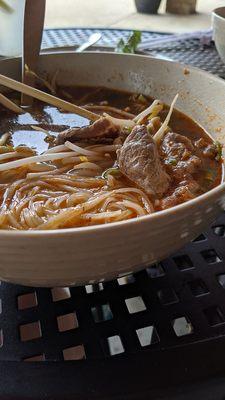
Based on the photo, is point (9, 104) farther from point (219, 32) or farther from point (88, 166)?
point (219, 32)

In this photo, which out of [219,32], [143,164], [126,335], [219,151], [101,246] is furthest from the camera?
[219,32]

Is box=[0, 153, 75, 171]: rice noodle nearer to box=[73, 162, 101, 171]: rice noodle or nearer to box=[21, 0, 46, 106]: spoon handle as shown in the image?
box=[73, 162, 101, 171]: rice noodle

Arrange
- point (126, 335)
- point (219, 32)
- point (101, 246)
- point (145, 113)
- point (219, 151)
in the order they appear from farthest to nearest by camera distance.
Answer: point (219, 32)
point (145, 113)
point (219, 151)
point (126, 335)
point (101, 246)

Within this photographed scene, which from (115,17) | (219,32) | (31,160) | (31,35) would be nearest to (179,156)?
(31,160)

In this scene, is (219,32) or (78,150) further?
(219,32)

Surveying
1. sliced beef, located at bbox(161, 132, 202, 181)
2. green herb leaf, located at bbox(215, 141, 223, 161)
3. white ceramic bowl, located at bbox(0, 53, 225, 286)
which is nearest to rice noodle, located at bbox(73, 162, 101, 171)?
sliced beef, located at bbox(161, 132, 202, 181)

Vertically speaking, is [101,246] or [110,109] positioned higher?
[110,109]

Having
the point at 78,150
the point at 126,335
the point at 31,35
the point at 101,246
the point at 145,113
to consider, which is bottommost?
the point at 126,335
